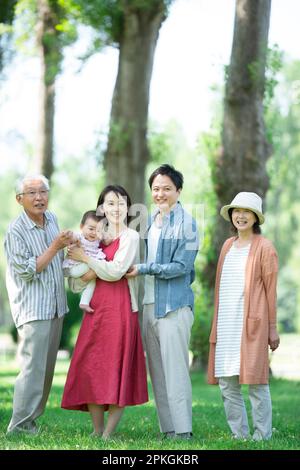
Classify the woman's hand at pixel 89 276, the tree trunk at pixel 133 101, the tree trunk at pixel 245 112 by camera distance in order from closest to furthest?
the woman's hand at pixel 89 276 < the tree trunk at pixel 245 112 < the tree trunk at pixel 133 101

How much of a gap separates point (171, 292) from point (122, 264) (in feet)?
1.42

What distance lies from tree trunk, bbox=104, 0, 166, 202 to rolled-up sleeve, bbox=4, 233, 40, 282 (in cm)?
735

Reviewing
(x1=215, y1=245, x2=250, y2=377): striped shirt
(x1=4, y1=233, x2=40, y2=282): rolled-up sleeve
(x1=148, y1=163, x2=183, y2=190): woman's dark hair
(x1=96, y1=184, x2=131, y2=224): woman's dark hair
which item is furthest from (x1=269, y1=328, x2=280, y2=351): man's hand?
(x1=4, y1=233, x2=40, y2=282): rolled-up sleeve

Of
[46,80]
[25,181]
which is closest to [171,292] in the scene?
[25,181]

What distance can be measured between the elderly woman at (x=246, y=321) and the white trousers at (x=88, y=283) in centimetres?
98

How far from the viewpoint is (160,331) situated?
6.70 meters

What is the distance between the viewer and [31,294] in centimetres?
690

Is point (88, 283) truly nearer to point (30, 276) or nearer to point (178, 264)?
point (30, 276)

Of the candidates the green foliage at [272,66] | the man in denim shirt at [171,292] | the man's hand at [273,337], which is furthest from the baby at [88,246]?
the green foliage at [272,66]

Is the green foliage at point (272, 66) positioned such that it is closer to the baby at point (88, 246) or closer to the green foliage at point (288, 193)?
the baby at point (88, 246)

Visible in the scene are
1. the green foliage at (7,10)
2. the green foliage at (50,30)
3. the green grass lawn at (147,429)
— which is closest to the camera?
the green grass lawn at (147,429)

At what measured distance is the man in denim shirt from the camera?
6652mm

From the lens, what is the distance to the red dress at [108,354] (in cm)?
663
